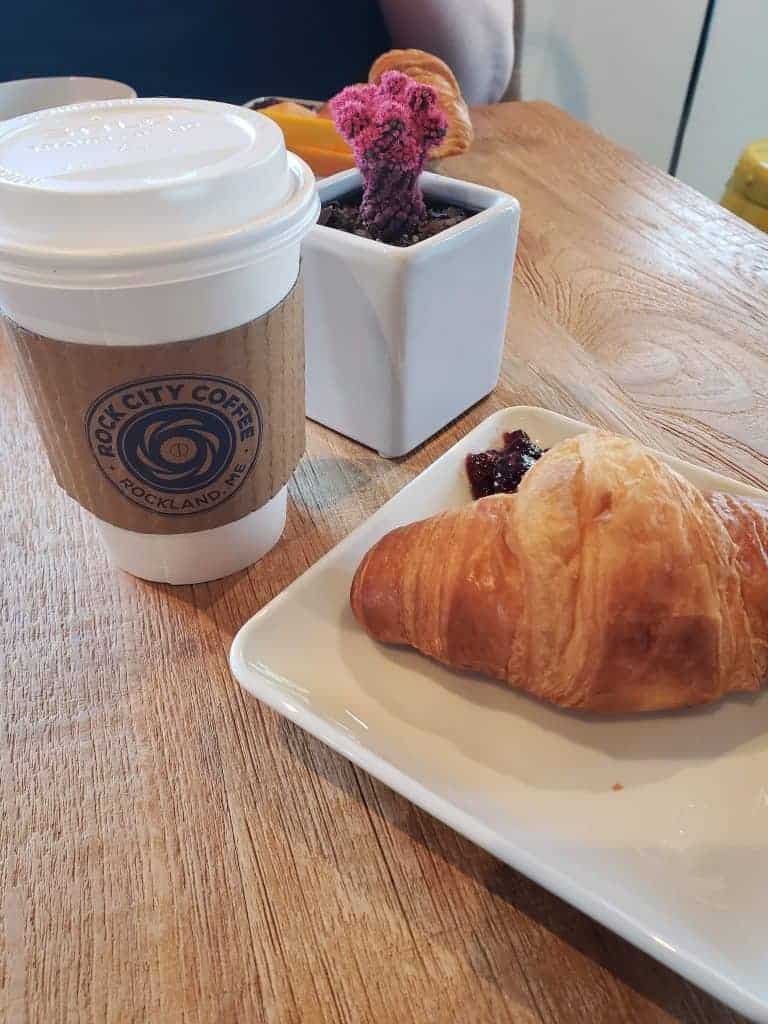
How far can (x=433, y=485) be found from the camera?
0.72 m

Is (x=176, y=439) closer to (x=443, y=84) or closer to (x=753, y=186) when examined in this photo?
(x=443, y=84)

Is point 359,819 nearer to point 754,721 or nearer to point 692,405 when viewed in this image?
point 754,721

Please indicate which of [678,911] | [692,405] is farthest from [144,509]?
[692,405]

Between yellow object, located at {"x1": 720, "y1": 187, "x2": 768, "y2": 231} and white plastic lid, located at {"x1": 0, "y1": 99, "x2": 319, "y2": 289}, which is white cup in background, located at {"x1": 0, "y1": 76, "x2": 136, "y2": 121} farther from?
yellow object, located at {"x1": 720, "y1": 187, "x2": 768, "y2": 231}

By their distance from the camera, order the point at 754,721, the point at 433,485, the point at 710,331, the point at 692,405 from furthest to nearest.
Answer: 1. the point at 710,331
2. the point at 692,405
3. the point at 433,485
4. the point at 754,721

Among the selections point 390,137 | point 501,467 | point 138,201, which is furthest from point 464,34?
point 138,201

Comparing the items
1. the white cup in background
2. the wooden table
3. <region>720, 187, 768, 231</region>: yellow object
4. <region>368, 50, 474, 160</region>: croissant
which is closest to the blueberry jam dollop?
the wooden table

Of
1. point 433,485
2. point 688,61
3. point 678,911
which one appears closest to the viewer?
point 678,911

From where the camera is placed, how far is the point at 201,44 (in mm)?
1799

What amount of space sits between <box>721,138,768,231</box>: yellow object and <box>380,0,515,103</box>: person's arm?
0.69 m

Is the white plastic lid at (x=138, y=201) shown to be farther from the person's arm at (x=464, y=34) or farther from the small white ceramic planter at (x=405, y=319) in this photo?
the person's arm at (x=464, y=34)

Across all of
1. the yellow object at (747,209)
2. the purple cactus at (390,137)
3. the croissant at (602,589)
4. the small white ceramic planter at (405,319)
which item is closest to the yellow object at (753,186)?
the yellow object at (747,209)

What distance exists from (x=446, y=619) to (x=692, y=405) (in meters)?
0.55

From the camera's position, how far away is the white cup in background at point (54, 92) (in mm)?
1180
